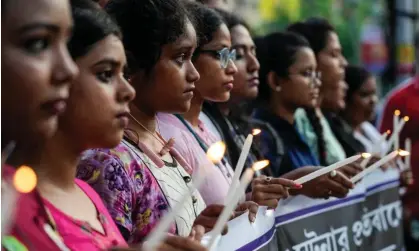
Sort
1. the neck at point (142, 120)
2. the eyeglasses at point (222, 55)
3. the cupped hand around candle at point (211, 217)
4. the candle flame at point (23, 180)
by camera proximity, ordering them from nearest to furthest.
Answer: the candle flame at point (23, 180) → the cupped hand around candle at point (211, 217) → the neck at point (142, 120) → the eyeglasses at point (222, 55)

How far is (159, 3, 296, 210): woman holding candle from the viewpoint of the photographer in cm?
359

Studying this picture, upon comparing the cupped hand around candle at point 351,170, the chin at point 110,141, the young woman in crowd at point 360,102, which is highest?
the chin at point 110,141

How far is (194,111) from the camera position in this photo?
13.2ft

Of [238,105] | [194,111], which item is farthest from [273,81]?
[194,111]

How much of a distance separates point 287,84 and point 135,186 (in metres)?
2.52

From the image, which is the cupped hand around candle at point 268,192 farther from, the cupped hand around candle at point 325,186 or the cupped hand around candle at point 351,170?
the cupped hand around candle at point 351,170

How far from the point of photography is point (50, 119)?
2166 mm

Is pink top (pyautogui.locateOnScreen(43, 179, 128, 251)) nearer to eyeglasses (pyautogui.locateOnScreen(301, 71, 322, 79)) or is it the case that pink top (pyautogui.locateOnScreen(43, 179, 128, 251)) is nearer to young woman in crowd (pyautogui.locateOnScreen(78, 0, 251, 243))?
young woman in crowd (pyautogui.locateOnScreen(78, 0, 251, 243))

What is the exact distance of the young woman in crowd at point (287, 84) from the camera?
5184mm

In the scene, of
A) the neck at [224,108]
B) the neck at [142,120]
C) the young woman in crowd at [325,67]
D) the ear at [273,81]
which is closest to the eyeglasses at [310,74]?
the ear at [273,81]

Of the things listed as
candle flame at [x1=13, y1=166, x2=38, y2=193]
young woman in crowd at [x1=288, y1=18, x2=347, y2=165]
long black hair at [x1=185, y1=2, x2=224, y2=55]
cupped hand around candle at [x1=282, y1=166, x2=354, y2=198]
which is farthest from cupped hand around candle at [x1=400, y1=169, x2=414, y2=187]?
candle flame at [x1=13, y1=166, x2=38, y2=193]

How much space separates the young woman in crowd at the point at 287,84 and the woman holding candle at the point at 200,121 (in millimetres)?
979

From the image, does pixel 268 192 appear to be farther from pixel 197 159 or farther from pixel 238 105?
pixel 238 105

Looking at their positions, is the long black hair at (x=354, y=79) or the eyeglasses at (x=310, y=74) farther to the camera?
the long black hair at (x=354, y=79)
